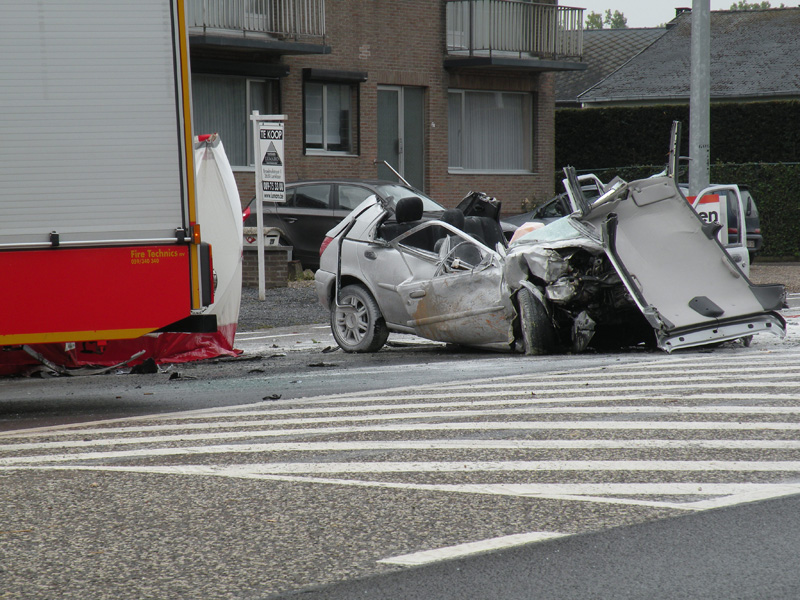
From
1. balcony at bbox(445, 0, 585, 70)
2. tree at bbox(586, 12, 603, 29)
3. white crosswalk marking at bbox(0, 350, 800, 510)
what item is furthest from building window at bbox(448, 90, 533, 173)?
tree at bbox(586, 12, 603, 29)

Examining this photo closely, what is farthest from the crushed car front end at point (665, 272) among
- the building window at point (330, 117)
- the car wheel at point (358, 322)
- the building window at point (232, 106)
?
the building window at point (330, 117)

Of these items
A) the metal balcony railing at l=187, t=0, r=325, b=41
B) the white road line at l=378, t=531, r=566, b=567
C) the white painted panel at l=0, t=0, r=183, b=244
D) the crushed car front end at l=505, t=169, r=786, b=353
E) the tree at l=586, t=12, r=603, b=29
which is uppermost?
the tree at l=586, t=12, r=603, b=29

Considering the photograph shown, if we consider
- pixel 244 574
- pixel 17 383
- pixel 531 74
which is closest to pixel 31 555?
pixel 244 574

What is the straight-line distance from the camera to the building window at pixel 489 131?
3062 cm

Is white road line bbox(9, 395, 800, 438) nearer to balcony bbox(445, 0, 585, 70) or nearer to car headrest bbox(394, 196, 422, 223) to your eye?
car headrest bbox(394, 196, 422, 223)

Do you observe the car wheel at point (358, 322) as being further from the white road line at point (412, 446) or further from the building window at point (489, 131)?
the building window at point (489, 131)

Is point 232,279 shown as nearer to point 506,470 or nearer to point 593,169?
point 506,470

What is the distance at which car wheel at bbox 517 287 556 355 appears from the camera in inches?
457

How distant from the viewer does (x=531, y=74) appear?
105 feet

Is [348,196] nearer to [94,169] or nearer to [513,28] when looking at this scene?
[513,28]

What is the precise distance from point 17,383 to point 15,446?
151 inches

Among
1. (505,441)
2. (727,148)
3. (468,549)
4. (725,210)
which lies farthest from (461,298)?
(727,148)

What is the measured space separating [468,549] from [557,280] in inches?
279

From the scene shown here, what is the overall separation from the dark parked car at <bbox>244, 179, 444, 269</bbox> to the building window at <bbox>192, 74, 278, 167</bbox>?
4.44 meters
